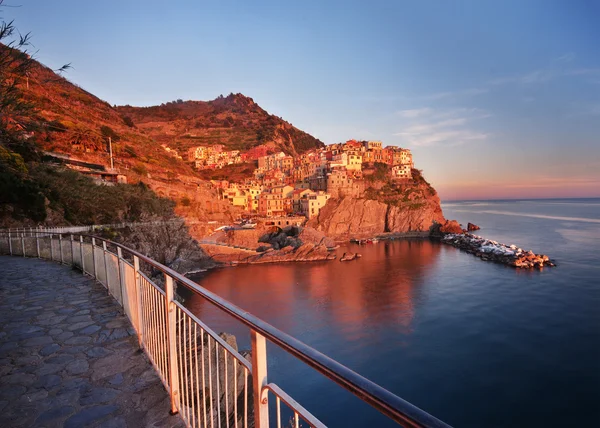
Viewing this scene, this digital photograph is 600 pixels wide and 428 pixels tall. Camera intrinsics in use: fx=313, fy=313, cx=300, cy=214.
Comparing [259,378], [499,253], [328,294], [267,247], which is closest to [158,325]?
[259,378]

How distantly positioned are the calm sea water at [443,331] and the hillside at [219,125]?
83.2 meters

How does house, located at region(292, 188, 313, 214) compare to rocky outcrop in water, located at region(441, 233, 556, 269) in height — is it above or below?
above

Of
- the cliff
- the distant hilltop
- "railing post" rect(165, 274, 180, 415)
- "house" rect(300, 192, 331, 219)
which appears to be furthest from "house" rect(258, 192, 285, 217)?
"railing post" rect(165, 274, 180, 415)

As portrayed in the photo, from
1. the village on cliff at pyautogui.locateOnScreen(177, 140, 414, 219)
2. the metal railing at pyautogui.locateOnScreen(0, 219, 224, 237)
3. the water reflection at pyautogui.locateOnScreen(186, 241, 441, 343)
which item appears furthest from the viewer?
the village on cliff at pyautogui.locateOnScreen(177, 140, 414, 219)

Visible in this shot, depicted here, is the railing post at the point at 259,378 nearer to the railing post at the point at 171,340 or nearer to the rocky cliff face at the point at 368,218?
the railing post at the point at 171,340

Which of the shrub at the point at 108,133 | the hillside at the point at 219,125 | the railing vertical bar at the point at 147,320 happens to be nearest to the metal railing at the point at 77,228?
the railing vertical bar at the point at 147,320

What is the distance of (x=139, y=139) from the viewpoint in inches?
2532

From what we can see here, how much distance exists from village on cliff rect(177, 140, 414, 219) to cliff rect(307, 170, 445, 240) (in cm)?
265

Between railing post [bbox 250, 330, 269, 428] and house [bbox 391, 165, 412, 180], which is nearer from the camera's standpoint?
railing post [bbox 250, 330, 269, 428]

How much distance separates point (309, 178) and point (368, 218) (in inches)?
714

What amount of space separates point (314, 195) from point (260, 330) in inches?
2457

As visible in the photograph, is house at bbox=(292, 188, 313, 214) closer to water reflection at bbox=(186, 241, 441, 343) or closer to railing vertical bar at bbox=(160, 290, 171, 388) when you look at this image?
water reflection at bbox=(186, 241, 441, 343)

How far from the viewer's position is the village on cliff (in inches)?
2569

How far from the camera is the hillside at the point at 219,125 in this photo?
116m
